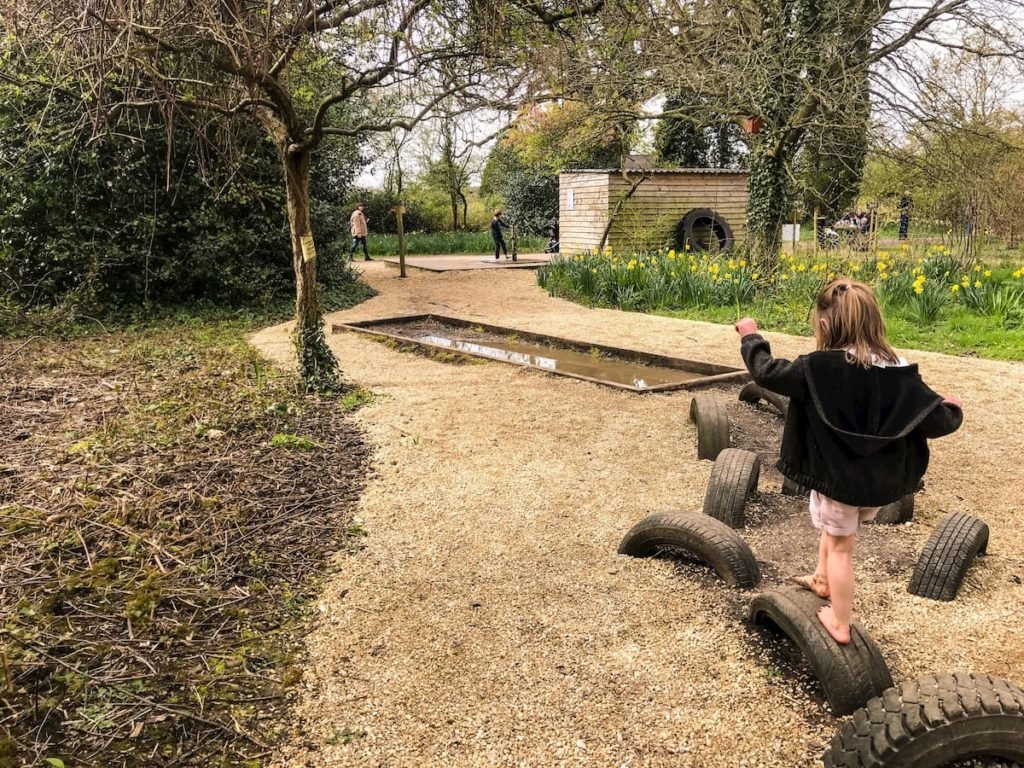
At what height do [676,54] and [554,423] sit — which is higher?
[676,54]

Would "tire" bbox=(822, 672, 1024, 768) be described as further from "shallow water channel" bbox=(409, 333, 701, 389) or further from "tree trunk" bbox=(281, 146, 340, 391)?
"tree trunk" bbox=(281, 146, 340, 391)

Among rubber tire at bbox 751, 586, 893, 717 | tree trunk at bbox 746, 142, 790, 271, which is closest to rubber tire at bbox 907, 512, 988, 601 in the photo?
rubber tire at bbox 751, 586, 893, 717

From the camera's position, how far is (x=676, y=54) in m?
9.52

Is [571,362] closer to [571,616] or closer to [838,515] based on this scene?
[571,616]

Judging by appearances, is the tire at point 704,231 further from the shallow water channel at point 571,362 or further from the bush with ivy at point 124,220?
the bush with ivy at point 124,220

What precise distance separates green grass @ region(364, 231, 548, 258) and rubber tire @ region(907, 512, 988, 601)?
22.4 metres

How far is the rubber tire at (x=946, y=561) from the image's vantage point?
2.72 meters

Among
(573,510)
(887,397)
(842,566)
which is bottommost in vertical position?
(573,510)

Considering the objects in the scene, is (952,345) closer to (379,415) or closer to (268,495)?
(379,415)

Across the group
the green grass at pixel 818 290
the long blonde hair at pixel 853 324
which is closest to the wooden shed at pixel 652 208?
the green grass at pixel 818 290

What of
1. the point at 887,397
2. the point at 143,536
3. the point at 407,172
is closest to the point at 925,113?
the point at 887,397

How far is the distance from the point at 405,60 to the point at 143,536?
3.65 metres

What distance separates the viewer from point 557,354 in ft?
27.0

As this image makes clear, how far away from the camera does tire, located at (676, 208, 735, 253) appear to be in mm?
17984
